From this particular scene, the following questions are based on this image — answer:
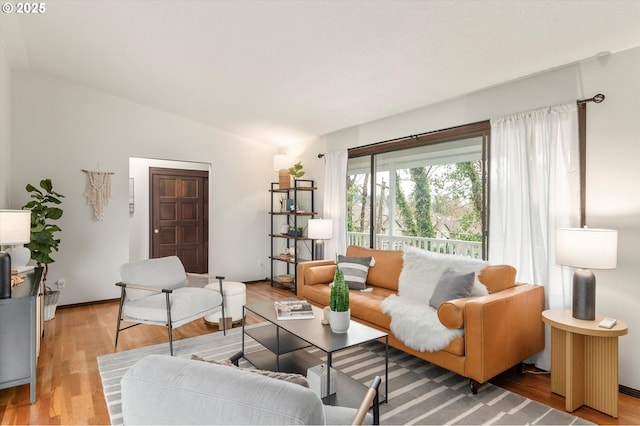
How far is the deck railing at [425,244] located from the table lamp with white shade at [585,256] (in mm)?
1401

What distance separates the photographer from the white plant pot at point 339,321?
2420 mm

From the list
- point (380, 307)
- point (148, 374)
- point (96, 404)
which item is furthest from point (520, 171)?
point (96, 404)

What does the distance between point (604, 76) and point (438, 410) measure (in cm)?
271

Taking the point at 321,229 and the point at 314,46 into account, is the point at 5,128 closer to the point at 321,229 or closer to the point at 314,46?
the point at 314,46

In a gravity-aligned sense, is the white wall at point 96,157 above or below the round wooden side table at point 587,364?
above

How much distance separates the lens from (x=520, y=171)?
310cm

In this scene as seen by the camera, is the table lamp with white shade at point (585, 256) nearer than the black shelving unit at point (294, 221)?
Yes

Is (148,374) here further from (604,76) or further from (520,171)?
(604,76)

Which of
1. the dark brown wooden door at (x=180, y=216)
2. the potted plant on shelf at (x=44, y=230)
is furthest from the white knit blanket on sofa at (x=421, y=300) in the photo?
the dark brown wooden door at (x=180, y=216)

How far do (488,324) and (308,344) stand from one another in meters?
1.28

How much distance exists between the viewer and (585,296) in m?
2.40

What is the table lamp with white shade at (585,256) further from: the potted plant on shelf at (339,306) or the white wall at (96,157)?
the white wall at (96,157)

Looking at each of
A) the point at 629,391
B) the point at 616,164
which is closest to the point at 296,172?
the point at 616,164

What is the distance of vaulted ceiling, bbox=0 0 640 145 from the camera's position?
7.62ft
